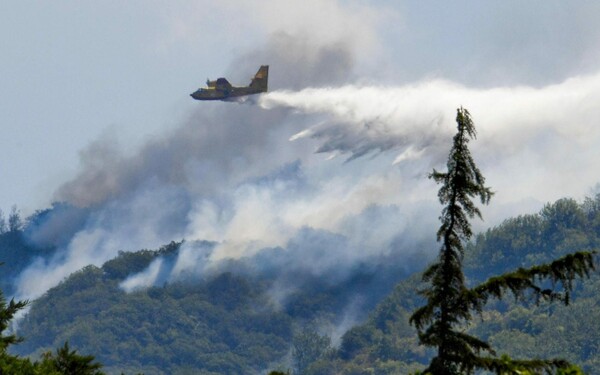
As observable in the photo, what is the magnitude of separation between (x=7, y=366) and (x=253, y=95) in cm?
14675

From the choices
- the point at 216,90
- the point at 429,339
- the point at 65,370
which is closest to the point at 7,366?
the point at 65,370

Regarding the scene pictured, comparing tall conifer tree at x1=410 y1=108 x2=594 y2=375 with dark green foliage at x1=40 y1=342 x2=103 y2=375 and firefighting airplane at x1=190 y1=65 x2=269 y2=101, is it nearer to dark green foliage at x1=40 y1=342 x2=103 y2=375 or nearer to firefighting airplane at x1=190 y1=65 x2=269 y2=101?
dark green foliage at x1=40 y1=342 x2=103 y2=375

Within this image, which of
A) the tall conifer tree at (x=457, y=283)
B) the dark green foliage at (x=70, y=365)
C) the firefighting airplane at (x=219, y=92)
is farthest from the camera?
the firefighting airplane at (x=219, y=92)

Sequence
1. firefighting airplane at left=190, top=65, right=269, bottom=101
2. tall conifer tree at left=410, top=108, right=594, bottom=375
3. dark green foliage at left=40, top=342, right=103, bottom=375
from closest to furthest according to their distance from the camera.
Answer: tall conifer tree at left=410, top=108, right=594, bottom=375 < dark green foliage at left=40, top=342, right=103, bottom=375 < firefighting airplane at left=190, top=65, right=269, bottom=101

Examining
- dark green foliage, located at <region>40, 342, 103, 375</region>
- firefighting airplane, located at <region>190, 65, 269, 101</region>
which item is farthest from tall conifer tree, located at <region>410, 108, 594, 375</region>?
firefighting airplane, located at <region>190, 65, 269, 101</region>

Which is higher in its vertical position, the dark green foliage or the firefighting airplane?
the firefighting airplane

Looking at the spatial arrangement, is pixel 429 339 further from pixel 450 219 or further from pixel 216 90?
pixel 216 90

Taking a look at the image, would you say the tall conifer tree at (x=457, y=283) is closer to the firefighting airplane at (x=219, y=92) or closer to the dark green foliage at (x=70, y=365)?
the dark green foliage at (x=70, y=365)

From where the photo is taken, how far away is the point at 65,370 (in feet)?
173

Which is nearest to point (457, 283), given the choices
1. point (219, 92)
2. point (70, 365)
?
point (70, 365)

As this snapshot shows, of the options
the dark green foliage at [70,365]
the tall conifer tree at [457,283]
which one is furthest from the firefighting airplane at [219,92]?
the tall conifer tree at [457,283]

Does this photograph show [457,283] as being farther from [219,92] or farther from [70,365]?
[219,92]

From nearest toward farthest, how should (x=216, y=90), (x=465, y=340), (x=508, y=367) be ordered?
(x=508, y=367) → (x=465, y=340) → (x=216, y=90)

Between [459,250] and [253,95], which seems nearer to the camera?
[459,250]
